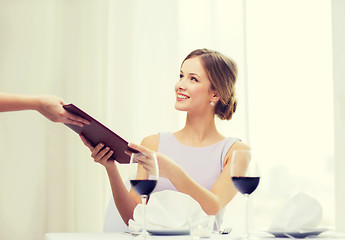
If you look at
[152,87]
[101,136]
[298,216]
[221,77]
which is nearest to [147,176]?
[298,216]

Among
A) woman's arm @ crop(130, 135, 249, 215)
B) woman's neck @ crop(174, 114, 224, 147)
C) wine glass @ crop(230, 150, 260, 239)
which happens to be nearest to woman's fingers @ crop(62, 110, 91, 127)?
woman's arm @ crop(130, 135, 249, 215)

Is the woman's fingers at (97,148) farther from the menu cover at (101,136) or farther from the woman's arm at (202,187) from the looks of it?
Answer: the woman's arm at (202,187)

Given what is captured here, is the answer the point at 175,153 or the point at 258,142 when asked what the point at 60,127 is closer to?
the point at 175,153

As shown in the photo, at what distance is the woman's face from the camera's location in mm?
1982

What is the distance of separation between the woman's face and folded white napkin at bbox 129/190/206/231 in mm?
786

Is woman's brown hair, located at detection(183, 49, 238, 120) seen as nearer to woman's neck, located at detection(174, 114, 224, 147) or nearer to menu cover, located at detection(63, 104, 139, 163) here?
woman's neck, located at detection(174, 114, 224, 147)

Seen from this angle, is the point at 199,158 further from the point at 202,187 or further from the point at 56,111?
the point at 56,111

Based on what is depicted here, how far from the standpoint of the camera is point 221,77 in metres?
2.06

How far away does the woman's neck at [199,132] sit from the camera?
2082mm

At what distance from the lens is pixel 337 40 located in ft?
8.11

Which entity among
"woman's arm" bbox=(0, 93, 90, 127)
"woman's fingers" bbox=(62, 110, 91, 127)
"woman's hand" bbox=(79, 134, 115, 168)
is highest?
"woman's arm" bbox=(0, 93, 90, 127)

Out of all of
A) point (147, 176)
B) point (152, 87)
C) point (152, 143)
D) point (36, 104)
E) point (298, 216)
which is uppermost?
point (152, 87)

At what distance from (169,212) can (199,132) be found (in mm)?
964

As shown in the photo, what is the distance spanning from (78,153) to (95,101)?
1.06ft
